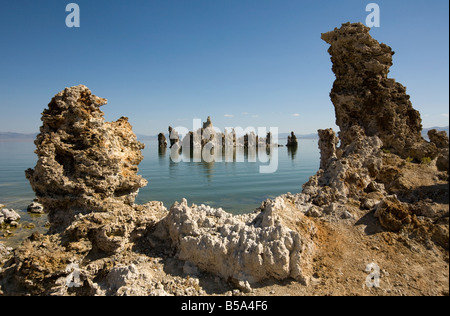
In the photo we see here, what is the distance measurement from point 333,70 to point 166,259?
10998mm

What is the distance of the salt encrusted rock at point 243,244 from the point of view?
5641 millimetres

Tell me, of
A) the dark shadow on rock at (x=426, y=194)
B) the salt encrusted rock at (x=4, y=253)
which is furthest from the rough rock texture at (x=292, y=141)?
the salt encrusted rock at (x=4, y=253)

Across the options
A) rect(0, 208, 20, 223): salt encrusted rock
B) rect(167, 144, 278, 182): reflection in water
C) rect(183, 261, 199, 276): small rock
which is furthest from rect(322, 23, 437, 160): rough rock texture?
rect(167, 144, 278, 182): reflection in water

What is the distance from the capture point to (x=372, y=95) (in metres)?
11.7

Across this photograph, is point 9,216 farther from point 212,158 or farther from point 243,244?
point 212,158

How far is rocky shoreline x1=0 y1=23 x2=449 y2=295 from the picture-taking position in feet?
18.3

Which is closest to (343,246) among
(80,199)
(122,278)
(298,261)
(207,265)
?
(298,261)

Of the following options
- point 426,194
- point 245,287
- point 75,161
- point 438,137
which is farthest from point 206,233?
point 438,137

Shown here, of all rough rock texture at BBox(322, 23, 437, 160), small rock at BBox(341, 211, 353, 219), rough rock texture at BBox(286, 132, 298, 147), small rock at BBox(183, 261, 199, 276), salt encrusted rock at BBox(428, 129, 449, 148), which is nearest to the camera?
small rock at BBox(183, 261, 199, 276)

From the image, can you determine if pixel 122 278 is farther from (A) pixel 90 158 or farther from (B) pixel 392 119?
(B) pixel 392 119

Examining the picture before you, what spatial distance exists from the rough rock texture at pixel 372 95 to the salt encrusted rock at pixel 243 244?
709 centimetres

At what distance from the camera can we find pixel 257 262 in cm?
563

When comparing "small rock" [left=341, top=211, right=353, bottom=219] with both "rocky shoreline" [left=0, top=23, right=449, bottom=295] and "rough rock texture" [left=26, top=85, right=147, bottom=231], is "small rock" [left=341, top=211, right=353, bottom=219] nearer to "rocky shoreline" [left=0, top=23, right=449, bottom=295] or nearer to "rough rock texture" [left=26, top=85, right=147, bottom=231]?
"rocky shoreline" [left=0, top=23, right=449, bottom=295]

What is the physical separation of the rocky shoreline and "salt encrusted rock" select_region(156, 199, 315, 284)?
0.08 ft
